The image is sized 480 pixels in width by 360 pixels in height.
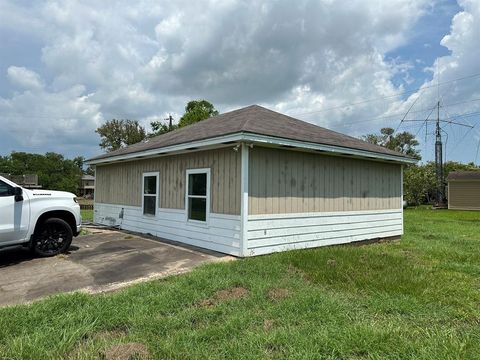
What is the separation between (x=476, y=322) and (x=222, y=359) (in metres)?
2.90

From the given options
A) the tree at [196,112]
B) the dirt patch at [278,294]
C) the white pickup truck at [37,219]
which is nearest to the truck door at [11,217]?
the white pickup truck at [37,219]

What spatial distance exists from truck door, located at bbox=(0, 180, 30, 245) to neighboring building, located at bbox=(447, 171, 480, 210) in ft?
106

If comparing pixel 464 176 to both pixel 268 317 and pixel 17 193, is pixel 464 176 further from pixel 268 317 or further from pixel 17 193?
pixel 17 193

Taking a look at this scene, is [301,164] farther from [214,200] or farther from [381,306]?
[381,306]

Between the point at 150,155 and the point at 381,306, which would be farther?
the point at 150,155

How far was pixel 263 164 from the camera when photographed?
7.72m

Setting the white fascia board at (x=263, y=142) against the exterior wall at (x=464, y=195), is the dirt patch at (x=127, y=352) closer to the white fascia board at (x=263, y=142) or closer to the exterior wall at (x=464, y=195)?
the white fascia board at (x=263, y=142)

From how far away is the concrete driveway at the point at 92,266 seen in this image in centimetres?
543

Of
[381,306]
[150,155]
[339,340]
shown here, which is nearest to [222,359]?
[339,340]

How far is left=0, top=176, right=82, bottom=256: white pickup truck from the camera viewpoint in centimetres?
665

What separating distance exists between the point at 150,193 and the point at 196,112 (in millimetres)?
20918

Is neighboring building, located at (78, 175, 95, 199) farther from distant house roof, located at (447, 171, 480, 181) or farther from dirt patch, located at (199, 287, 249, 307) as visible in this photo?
dirt patch, located at (199, 287, 249, 307)

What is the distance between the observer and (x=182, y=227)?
9125mm

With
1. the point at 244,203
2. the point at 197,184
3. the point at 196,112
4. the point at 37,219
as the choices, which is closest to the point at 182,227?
the point at 197,184
